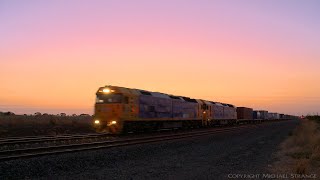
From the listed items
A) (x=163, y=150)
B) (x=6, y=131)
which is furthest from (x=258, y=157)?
(x=6, y=131)

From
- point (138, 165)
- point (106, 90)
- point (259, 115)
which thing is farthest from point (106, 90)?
point (259, 115)

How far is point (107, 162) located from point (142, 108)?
Answer: 1672cm

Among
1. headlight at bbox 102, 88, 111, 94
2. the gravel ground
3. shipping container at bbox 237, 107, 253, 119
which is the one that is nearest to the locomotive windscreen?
headlight at bbox 102, 88, 111, 94

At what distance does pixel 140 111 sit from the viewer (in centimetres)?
3197

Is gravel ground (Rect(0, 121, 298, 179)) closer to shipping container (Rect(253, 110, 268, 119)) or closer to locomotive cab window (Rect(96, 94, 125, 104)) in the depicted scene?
locomotive cab window (Rect(96, 94, 125, 104))

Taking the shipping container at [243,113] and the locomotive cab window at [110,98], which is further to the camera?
the shipping container at [243,113]

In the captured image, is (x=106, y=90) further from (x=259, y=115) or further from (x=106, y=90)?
(x=259, y=115)

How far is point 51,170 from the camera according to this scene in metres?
13.3

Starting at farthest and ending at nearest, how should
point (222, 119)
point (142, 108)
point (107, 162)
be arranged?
point (222, 119), point (142, 108), point (107, 162)

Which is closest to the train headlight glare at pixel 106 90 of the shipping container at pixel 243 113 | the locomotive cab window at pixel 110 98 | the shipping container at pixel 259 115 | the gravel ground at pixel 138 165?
the locomotive cab window at pixel 110 98

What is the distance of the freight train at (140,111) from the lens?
29.6 meters

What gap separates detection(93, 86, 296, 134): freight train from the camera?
29594mm

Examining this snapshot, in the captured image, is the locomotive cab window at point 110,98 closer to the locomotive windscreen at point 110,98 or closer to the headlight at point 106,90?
the locomotive windscreen at point 110,98

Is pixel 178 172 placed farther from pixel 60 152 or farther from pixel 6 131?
pixel 6 131
